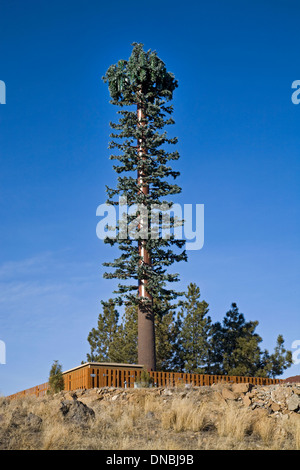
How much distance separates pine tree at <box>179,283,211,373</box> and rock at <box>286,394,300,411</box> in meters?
16.5

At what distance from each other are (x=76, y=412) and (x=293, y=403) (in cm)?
824

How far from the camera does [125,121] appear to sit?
32.5 m

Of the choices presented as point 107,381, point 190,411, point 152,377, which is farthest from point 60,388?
point 190,411

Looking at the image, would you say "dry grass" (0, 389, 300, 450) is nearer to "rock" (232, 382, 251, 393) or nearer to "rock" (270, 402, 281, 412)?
"rock" (270, 402, 281, 412)

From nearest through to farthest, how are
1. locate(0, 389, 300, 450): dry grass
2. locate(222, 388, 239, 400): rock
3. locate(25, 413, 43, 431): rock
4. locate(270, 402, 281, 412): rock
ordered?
locate(0, 389, 300, 450): dry grass < locate(25, 413, 43, 431): rock < locate(270, 402, 281, 412): rock < locate(222, 388, 239, 400): rock

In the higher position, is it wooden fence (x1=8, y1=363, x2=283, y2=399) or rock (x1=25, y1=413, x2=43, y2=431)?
wooden fence (x1=8, y1=363, x2=283, y2=399)

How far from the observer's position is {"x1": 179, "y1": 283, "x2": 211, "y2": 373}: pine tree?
119 feet

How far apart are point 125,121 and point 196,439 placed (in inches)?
881

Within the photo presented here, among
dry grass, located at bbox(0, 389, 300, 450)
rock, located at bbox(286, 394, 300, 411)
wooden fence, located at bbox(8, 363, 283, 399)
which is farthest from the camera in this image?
wooden fence, located at bbox(8, 363, 283, 399)

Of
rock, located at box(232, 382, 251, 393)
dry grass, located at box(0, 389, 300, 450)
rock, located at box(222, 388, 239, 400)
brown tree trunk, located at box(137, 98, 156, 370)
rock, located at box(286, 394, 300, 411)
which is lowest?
dry grass, located at box(0, 389, 300, 450)

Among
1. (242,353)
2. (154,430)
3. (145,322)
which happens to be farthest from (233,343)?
(154,430)

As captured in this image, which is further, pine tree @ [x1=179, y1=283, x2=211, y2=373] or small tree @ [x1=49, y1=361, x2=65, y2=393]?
pine tree @ [x1=179, y1=283, x2=211, y2=373]

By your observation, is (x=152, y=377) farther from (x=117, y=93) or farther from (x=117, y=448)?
(x=117, y=93)

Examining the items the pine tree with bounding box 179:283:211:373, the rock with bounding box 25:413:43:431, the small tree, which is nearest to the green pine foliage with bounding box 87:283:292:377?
the pine tree with bounding box 179:283:211:373
